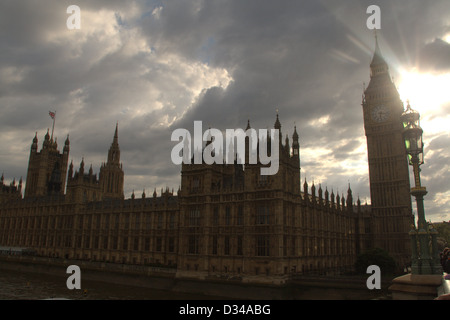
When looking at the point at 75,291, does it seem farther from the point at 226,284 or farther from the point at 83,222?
the point at 83,222

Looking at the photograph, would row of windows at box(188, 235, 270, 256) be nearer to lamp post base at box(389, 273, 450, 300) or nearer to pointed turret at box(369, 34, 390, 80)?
lamp post base at box(389, 273, 450, 300)

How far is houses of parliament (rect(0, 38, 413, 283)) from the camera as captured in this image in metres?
59.2

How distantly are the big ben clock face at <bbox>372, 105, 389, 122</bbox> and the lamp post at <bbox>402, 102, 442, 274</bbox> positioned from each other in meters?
86.7

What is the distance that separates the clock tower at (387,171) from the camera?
90938 millimetres

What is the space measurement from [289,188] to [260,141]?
9691mm

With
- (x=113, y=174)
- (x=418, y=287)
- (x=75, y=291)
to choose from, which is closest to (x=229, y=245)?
(x=75, y=291)

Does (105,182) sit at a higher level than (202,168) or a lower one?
higher

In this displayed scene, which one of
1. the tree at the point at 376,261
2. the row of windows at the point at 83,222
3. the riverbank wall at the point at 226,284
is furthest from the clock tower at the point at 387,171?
the row of windows at the point at 83,222

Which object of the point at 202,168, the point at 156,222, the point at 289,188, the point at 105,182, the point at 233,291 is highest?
the point at 105,182
